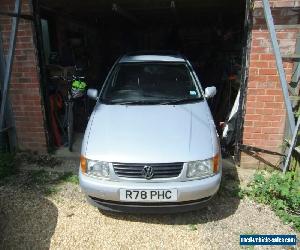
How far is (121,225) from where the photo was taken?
11.1ft

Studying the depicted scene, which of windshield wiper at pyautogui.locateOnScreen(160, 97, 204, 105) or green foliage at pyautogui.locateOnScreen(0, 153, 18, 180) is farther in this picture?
green foliage at pyautogui.locateOnScreen(0, 153, 18, 180)

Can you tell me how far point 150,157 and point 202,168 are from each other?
536 mm

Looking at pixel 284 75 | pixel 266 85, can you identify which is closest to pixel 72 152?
pixel 266 85

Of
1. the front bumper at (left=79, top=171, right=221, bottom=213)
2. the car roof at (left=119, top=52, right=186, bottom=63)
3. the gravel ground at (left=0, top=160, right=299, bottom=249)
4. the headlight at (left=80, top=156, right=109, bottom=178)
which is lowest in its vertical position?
the gravel ground at (left=0, top=160, right=299, bottom=249)

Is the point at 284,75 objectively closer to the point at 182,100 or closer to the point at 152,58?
the point at 182,100

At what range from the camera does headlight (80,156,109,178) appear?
10.4 ft

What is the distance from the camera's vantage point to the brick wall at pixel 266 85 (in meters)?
4.06

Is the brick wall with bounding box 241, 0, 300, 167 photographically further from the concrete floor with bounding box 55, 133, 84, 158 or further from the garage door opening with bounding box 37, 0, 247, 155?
the concrete floor with bounding box 55, 133, 84, 158

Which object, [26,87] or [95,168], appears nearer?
[95,168]

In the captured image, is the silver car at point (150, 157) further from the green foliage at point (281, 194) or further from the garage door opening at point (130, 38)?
the garage door opening at point (130, 38)

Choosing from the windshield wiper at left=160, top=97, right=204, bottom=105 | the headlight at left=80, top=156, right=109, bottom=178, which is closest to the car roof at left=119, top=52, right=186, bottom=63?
the windshield wiper at left=160, top=97, right=204, bottom=105

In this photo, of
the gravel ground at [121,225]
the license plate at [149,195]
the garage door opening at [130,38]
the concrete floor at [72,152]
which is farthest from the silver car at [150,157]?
the garage door opening at [130,38]

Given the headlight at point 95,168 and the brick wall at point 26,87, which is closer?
the headlight at point 95,168

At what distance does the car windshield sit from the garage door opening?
1.05 m
